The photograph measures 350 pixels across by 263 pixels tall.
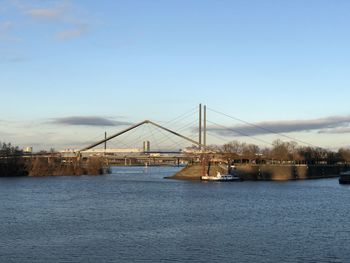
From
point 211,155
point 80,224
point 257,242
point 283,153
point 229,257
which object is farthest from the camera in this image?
point 283,153

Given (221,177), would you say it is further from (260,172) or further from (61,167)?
(61,167)

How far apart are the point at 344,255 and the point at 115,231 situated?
420 inches

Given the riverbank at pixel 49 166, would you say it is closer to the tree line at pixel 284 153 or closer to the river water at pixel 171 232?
the tree line at pixel 284 153

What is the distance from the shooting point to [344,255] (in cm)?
2119

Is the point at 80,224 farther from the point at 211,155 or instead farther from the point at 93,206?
the point at 211,155

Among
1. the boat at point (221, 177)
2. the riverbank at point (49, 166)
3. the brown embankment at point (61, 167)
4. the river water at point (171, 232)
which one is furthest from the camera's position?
the brown embankment at point (61, 167)

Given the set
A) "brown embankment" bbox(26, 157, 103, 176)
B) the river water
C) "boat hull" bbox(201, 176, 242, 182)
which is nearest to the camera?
the river water

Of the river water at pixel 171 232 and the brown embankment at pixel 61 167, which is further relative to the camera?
the brown embankment at pixel 61 167

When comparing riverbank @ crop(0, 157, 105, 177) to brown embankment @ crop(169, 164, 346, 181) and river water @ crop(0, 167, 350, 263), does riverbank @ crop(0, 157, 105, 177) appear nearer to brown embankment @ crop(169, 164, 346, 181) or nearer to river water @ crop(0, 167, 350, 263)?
brown embankment @ crop(169, 164, 346, 181)

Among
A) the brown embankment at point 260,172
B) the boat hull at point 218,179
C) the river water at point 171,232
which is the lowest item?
the river water at point 171,232

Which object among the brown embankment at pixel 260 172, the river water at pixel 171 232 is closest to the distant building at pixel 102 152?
the brown embankment at pixel 260 172

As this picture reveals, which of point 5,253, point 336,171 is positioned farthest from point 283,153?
point 5,253

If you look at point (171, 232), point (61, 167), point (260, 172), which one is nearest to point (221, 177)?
point (260, 172)

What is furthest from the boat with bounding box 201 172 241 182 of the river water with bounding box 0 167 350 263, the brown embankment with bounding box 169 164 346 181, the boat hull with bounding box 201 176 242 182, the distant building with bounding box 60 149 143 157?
the river water with bounding box 0 167 350 263
